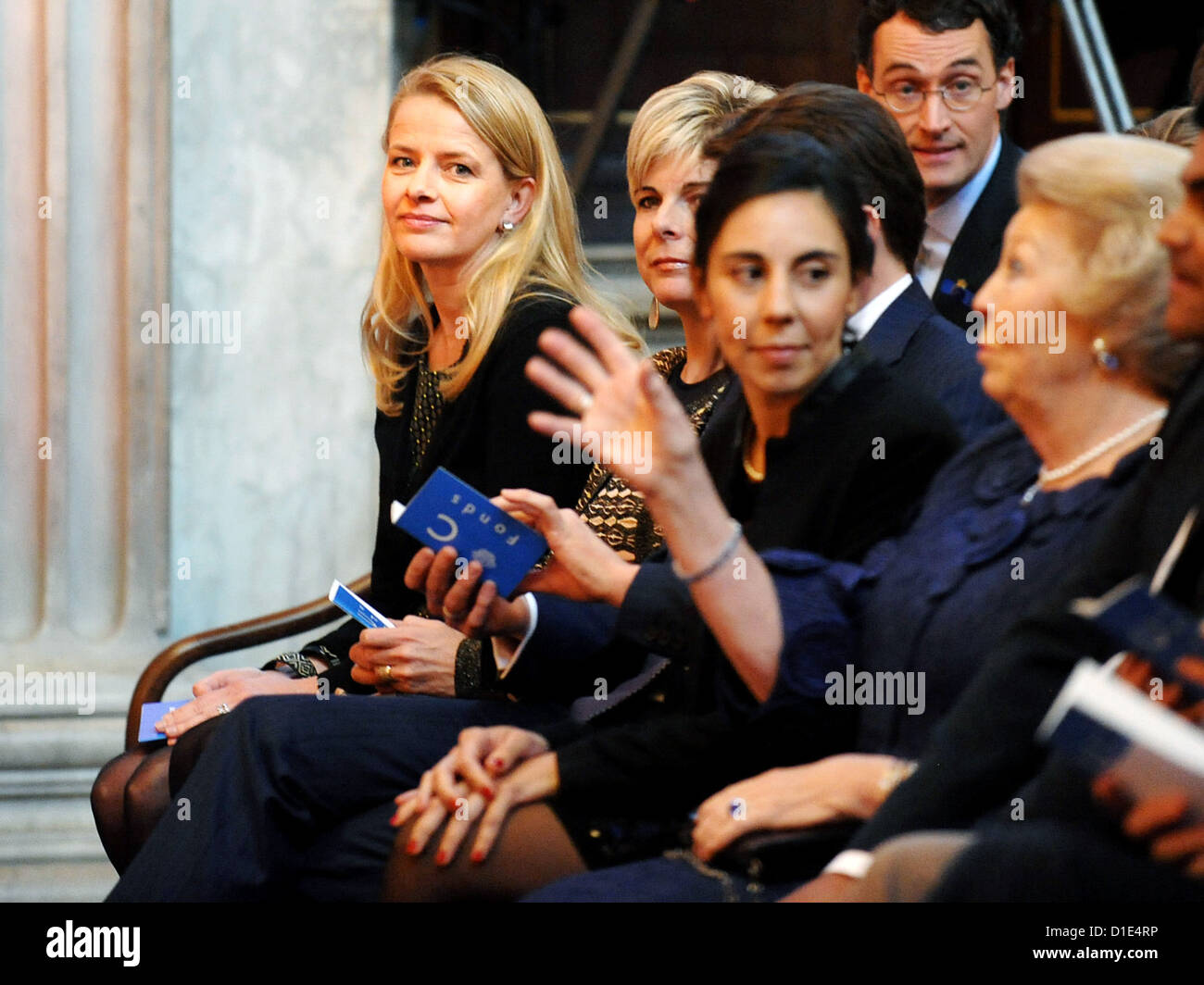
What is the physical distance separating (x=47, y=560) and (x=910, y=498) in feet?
8.12

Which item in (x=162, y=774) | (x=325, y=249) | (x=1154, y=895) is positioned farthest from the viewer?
(x=325, y=249)

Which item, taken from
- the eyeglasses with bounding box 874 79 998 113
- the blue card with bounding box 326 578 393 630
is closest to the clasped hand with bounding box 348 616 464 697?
the blue card with bounding box 326 578 393 630

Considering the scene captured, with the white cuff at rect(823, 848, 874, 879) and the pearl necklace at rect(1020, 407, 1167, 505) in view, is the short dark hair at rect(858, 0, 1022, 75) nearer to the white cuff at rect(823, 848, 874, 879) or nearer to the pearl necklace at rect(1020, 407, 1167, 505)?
the pearl necklace at rect(1020, 407, 1167, 505)

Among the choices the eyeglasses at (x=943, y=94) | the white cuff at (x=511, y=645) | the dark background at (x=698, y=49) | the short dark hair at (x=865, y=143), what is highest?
the dark background at (x=698, y=49)

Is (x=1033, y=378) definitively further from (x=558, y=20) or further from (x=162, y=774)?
(x=558, y=20)

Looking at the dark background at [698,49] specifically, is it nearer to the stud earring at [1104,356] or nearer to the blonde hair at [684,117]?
the blonde hair at [684,117]

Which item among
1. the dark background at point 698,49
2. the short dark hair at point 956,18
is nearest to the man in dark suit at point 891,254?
the short dark hair at point 956,18

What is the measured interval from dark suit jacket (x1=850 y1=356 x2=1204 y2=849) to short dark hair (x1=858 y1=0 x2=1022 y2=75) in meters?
1.82

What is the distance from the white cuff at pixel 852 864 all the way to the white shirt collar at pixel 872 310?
0.76 m

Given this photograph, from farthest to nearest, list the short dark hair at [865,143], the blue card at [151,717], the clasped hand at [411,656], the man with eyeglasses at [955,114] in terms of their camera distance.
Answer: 1. the man with eyeglasses at [955,114]
2. the blue card at [151,717]
3. the clasped hand at [411,656]
4. the short dark hair at [865,143]

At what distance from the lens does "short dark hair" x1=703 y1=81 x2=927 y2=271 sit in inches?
80.1

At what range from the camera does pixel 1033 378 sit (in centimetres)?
169

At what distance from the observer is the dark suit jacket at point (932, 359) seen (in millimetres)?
2068
